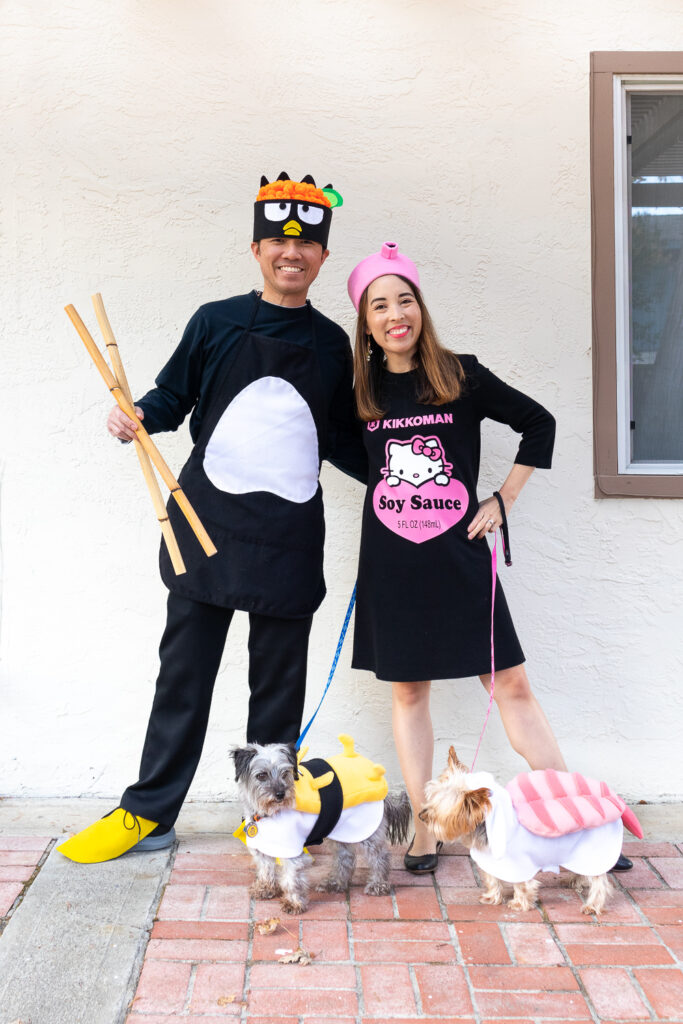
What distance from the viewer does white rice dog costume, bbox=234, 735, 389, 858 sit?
271cm

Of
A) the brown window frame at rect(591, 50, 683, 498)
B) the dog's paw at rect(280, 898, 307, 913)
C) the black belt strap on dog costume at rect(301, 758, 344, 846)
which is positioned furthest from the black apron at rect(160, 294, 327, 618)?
the brown window frame at rect(591, 50, 683, 498)

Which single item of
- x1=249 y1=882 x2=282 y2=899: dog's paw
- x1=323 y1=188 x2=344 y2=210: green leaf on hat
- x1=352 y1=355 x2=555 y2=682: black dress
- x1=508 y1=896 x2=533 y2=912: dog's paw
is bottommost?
x1=508 y1=896 x2=533 y2=912: dog's paw

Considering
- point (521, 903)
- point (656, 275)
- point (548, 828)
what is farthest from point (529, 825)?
point (656, 275)

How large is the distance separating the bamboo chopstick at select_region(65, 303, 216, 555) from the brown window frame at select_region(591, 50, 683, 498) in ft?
5.49

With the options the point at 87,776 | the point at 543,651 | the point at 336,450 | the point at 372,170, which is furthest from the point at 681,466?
the point at 87,776

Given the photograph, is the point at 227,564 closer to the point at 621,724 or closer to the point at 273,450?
the point at 273,450

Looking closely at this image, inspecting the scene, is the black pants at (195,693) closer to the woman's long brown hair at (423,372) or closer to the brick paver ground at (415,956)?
the brick paver ground at (415,956)

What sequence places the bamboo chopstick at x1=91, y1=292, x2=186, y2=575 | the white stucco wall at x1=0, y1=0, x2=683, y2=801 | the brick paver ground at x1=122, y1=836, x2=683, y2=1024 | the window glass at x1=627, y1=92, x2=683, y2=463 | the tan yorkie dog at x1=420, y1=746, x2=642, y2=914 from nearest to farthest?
the brick paver ground at x1=122, y1=836, x2=683, y2=1024 < the tan yorkie dog at x1=420, y1=746, x2=642, y2=914 < the bamboo chopstick at x1=91, y1=292, x2=186, y2=575 < the white stucco wall at x1=0, y1=0, x2=683, y2=801 < the window glass at x1=627, y1=92, x2=683, y2=463

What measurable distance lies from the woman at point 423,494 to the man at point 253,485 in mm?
200

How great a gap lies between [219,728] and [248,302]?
1704 millimetres

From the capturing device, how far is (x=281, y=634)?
10.2ft

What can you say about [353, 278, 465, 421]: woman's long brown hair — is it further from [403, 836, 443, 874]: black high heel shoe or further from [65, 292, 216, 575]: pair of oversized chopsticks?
[403, 836, 443, 874]: black high heel shoe

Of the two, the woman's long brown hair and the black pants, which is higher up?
the woman's long brown hair

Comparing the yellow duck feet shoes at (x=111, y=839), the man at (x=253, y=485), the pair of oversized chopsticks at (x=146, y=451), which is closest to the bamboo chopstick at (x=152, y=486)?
the pair of oversized chopsticks at (x=146, y=451)
